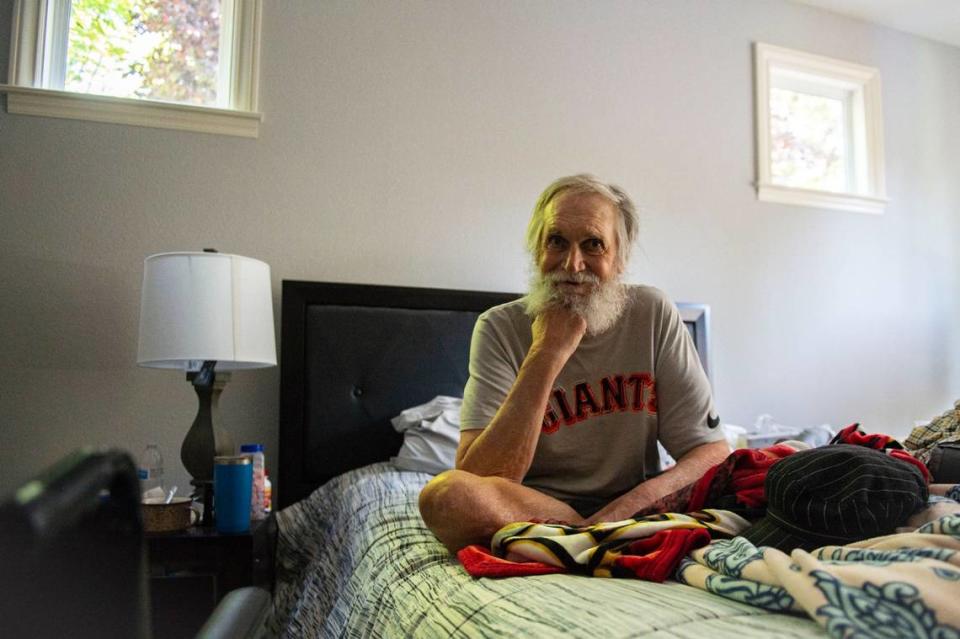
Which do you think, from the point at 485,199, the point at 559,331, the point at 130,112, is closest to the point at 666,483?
the point at 559,331

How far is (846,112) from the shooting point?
3.81 metres

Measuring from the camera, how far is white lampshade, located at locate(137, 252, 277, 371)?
199cm

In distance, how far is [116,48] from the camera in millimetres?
2568

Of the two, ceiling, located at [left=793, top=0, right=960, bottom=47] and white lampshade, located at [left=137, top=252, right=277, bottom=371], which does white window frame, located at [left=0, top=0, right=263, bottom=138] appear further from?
ceiling, located at [left=793, top=0, right=960, bottom=47]

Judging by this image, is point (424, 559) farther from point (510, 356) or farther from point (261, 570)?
point (261, 570)

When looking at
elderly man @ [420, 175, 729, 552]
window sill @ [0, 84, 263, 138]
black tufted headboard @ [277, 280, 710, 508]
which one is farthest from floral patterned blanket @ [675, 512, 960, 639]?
window sill @ [0, 84, 263, 138]

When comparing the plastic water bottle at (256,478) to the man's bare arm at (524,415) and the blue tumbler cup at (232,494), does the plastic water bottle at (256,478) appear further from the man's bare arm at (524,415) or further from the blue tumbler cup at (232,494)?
the man's bare arm at (524,415)

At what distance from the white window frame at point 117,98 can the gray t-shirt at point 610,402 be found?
5.05ft

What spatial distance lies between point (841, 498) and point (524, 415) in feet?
1.98

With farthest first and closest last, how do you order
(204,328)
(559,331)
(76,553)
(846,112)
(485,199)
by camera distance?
(846,112) < (485,199) < (204,328) < (559,331) < (76,553)

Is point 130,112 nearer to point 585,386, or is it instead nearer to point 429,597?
point 585,386

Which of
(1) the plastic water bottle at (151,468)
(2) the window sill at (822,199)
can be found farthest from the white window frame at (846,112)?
(1) the plastic water bottle at (151,468)

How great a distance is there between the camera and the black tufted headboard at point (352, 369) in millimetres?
2398

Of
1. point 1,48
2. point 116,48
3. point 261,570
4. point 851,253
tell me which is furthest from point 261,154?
point 851,253
